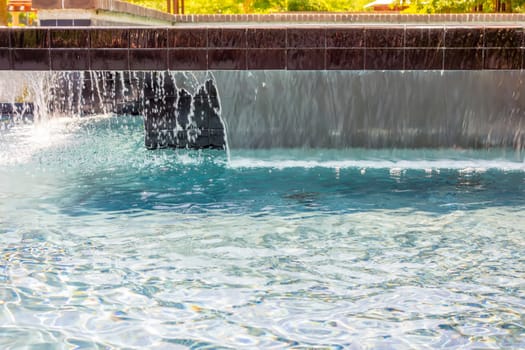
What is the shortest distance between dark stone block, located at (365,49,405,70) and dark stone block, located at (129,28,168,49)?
2138 mm

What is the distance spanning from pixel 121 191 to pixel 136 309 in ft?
10.2

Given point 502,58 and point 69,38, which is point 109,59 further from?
point 502,58

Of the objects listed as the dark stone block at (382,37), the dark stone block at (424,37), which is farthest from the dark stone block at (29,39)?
the dark stone block at (424,37)

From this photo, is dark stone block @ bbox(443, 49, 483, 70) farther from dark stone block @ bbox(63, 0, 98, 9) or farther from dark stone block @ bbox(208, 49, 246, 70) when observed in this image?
dark stone block @ bbox(63, 0, 98, 9)

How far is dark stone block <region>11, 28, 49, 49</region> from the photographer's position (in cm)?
716

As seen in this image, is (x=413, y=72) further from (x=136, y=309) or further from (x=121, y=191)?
(x=136, y=309)

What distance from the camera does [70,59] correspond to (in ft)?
23.5

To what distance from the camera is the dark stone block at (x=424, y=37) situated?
725cm

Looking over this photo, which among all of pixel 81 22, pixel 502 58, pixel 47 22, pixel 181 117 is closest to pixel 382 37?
pixel 502 58

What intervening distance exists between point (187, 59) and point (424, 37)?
252cm

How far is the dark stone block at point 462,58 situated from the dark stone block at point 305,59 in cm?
135

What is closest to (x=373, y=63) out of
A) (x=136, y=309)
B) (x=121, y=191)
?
(x=121, y=191)

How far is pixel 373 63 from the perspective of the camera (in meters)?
7.24

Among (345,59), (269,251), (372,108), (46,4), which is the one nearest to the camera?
(269,251)
